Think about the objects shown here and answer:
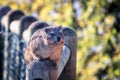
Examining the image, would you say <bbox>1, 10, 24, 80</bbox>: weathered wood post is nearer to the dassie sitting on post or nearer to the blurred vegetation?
the dassie sitting on post

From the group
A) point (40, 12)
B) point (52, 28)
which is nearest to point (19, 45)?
point (52, 28)

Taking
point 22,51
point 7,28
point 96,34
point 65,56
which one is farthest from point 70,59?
point 96,34

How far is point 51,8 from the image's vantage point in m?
5.66

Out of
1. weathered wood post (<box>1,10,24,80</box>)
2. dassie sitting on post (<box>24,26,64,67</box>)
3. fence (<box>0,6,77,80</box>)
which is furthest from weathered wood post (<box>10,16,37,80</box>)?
dassie sitting on post (<box>24,26,64,67</box>)

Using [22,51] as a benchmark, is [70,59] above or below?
below

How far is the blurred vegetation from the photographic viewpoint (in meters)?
5.29

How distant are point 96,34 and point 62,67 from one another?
8.94 ft

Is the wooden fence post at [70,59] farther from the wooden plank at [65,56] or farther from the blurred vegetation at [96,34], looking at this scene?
the blurred vegetation at [96,34]

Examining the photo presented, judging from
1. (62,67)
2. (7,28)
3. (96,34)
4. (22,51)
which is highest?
(96,34)

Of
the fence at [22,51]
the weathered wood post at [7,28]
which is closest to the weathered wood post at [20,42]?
→ the fence at [22,51]

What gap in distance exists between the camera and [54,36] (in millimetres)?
2334

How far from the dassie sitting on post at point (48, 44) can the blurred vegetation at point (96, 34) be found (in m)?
2.77

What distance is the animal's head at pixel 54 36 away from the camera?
231cm

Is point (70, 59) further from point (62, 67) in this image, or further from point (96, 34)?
point (96, 34)
